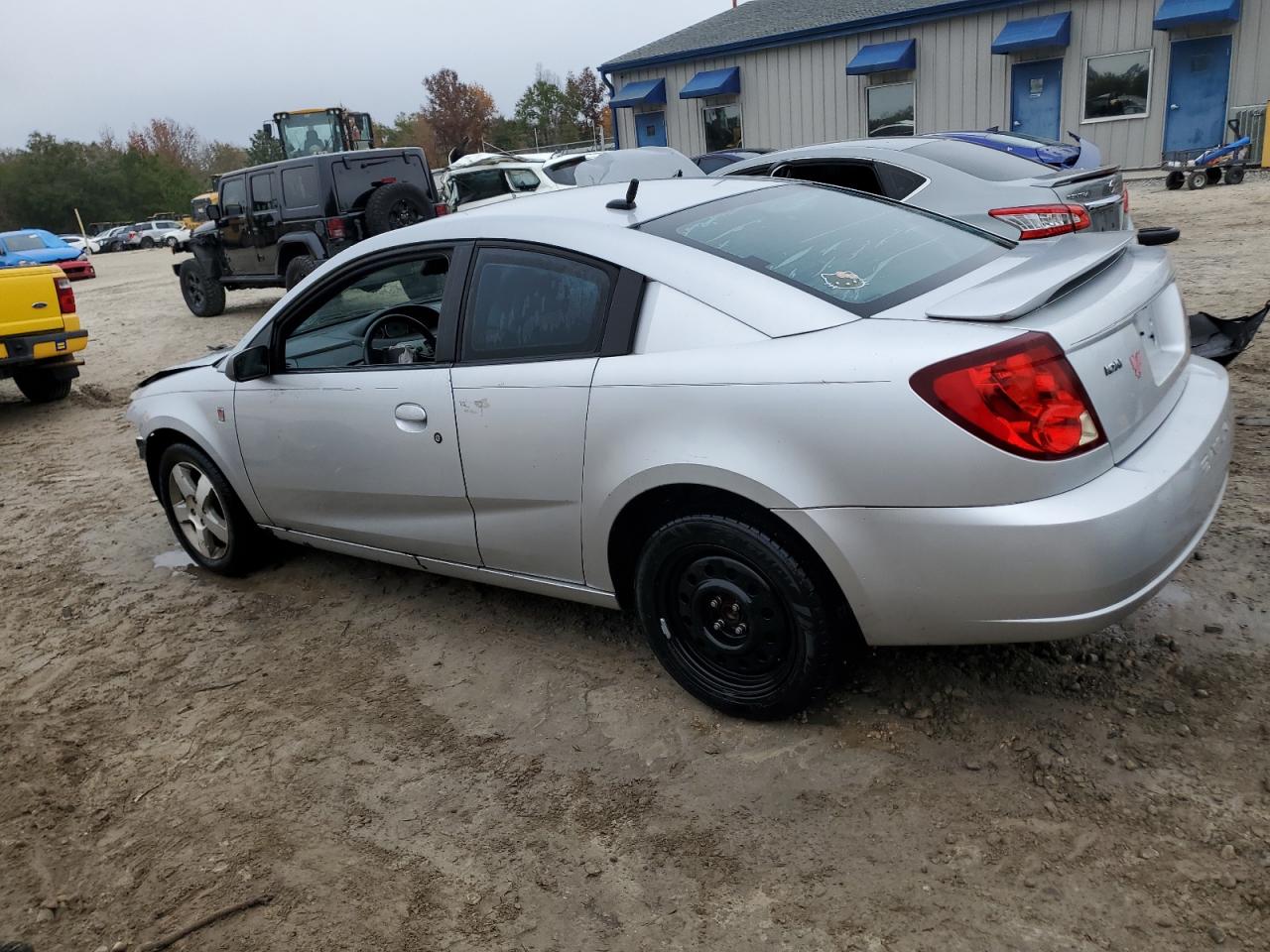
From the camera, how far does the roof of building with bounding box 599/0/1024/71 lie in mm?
→ 21844

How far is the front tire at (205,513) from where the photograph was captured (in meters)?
4.46

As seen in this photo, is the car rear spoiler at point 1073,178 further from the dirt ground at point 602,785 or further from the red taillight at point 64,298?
the red taillight at point 64,298

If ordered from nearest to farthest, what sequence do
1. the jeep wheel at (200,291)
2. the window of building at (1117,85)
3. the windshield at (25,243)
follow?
1. the jeep wheel at (200,291)
2. the window of building at (1117,85)
3. the windshield at (25,243)

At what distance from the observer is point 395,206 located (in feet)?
39.3

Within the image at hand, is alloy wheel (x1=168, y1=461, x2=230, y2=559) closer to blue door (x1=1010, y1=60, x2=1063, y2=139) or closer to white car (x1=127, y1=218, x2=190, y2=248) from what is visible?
blue door (x1=1010, y1=60, x2=1063, y2=139)

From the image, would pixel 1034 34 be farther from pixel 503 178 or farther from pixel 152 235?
pixel 152 235

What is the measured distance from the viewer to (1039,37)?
1981 cm

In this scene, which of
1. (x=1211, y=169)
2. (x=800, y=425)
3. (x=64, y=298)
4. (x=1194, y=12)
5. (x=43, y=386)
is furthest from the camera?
(x=1194, y=12)

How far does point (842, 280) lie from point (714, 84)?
23.8 metres

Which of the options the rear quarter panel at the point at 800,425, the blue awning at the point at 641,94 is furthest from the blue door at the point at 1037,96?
the rear quarter panel at the point at 800,425

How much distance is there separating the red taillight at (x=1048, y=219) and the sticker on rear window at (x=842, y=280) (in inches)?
144

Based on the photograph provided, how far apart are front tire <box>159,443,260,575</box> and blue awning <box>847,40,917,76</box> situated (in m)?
20.7

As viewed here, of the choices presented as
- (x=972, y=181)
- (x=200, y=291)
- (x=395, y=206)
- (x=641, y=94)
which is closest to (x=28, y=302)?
(x=395, y=206)

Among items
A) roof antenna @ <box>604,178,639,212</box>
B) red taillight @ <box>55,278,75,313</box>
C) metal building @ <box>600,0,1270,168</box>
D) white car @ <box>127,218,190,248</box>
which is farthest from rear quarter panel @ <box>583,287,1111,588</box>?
white car @ <box>127,218,190,248</box>
